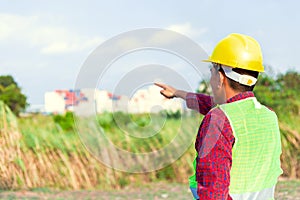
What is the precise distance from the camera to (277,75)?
12383 millimetres

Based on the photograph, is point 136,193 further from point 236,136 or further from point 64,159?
point 236,136

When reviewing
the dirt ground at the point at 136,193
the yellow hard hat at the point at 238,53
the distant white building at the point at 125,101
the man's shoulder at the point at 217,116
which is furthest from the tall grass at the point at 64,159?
the man's shoulder at the point at 217,116

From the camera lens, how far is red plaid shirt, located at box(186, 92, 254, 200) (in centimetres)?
165

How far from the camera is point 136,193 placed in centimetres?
680

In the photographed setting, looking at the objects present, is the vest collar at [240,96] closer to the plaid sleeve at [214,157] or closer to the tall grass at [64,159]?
the plaid sleeve at [214,157]

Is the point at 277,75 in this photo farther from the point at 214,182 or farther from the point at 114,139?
the point at 214,182

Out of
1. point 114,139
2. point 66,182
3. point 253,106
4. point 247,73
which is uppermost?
point 247,73

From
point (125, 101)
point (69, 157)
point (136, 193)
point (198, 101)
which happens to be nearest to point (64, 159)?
point (69, 157)

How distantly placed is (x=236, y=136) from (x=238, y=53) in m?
0.35

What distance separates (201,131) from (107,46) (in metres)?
1.34

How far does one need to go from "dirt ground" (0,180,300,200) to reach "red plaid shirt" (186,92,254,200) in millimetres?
4567

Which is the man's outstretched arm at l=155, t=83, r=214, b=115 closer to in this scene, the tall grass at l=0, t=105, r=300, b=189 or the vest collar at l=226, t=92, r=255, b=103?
the vest collar at l=226, t=92, r=255, b=103

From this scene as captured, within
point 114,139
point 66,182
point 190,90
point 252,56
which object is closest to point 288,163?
point 114,139

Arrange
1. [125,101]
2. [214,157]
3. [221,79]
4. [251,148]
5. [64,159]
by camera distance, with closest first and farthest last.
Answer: [214,157] < [251,148] < [221,79] < [125,101] < [64,159]
